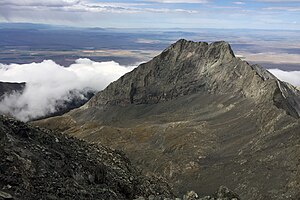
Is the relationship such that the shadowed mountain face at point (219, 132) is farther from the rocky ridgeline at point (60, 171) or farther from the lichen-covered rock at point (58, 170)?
the lichen-covered rock at point (58, 170)

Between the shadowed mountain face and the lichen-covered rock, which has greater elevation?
the lichen-covered rock

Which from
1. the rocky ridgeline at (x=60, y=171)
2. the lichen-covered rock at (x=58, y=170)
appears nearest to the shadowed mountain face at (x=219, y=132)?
the rocky ridgeline at (x=60, y=171)

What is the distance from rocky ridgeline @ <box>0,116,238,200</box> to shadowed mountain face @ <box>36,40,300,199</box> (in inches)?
1945

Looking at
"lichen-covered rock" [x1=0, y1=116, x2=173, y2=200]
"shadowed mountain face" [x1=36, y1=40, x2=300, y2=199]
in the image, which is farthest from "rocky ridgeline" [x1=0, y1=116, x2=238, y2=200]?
"shadowed mountain face" [x1=36, y1=40, x2=300, y2=199]

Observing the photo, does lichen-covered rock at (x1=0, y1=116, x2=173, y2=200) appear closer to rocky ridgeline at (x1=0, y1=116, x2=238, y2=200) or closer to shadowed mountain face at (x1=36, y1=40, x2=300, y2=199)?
rocky ridgeline at (x1=0, y1=116, x2=238, y2=200)

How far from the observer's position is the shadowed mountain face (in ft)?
308

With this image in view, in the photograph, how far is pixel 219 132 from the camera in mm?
133250

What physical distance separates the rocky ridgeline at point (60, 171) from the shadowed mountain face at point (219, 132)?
4941cm

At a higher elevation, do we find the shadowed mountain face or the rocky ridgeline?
the rocky ridgeline

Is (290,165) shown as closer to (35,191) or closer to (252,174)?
(252,174)

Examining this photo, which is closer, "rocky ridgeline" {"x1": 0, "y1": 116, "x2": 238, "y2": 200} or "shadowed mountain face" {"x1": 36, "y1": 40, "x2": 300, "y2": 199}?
"rocky ridgeline" {"x1": 0, "y1": 116, "x2": 238, "y2": 200}

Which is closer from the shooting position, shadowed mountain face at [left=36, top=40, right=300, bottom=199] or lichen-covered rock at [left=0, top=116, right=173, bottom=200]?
lichen-covered rock at [left=0, top=116, right=173, bottom=200]

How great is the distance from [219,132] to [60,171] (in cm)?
10768

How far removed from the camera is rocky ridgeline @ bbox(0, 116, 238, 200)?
2494 centimetres
